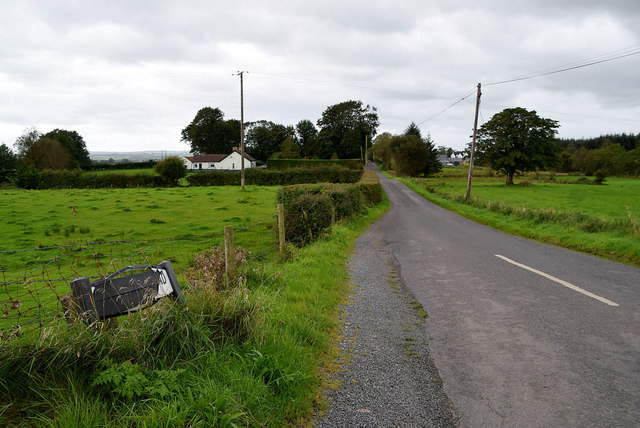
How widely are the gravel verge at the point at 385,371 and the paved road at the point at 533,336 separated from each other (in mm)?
178

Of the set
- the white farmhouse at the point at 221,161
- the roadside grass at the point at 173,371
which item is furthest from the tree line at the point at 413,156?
the roadside grass at the point at 173,371

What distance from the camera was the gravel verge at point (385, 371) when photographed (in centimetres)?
309

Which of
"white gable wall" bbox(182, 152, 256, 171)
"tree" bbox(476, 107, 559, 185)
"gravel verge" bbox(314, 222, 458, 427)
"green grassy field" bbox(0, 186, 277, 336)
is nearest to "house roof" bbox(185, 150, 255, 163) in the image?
"white gable wall" bbox(182, 152, 256, 171)

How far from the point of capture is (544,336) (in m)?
4.65

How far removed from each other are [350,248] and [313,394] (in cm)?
804

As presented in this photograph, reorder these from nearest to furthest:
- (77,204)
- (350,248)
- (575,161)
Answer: (350,248) → (77,204) → (575,161)

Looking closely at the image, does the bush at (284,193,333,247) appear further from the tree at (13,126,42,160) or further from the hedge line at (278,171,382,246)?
the tree at (13,126,42,160)

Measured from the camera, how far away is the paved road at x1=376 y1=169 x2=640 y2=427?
3209mm

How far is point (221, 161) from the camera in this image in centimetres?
8681

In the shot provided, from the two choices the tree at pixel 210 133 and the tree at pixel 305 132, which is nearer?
the tree at pixel 210 133

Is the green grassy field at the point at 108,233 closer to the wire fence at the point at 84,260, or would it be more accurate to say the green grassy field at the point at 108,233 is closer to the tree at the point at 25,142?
the wire fence at the point at 84,260

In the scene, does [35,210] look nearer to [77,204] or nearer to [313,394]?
[77,204]

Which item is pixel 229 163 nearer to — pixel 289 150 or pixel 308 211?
pixel 289 150

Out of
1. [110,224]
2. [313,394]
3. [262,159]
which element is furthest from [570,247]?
A: [262,159]
